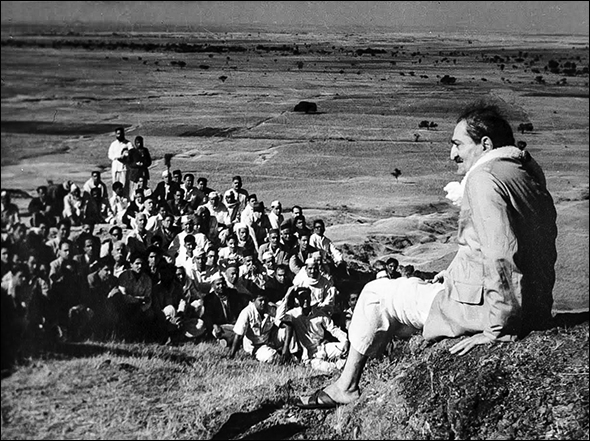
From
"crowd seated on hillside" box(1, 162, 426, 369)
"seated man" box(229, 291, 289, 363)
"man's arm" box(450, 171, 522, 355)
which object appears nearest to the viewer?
"man's arm" box(450, 171, 522, 355)

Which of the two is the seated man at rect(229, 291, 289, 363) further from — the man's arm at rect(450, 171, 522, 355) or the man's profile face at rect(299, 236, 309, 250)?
the man's arm at rect(450, 171, 522, 355)

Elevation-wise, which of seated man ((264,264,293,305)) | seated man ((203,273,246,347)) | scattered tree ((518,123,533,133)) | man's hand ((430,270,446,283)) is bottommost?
seated man ((203,273,246,347))

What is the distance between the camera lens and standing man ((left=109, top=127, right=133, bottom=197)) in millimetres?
5457

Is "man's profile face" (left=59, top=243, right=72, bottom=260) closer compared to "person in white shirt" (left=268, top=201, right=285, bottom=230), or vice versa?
"man's profile face" (left=59, top=243, right=72, bottom=260)

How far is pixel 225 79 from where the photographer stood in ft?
18.1

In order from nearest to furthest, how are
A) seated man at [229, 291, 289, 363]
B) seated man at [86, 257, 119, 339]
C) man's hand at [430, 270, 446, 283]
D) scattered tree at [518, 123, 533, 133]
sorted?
seated man at [86, 257, 119, 339]
man's hand at [430, 270, 446, 283]
seated man at [229, 291, 289, 363]
scattered tree at [518, 123, 533, 133]

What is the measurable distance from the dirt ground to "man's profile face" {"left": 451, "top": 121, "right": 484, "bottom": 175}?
100 millimetres

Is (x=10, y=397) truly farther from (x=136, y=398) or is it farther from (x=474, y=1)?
(x=474, y=1)

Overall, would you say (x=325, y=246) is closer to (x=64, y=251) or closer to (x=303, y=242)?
(x=303, y=242)

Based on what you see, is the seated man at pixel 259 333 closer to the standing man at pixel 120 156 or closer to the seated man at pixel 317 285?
the seated man at pixel 317 285

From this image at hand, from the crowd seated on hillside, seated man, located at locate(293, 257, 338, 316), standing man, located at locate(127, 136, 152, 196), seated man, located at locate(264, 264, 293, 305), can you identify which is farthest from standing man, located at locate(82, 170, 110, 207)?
seated man, located at locate(293, 257, 338, 316)

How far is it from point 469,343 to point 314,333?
2.95ft

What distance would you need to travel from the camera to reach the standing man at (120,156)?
5.46 metres

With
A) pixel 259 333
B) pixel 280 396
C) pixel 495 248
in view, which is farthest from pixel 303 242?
pixel 495 248
